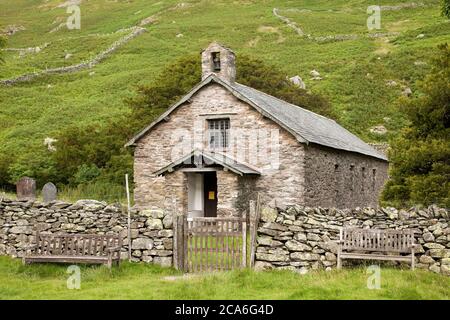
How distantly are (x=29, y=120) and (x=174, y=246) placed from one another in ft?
122

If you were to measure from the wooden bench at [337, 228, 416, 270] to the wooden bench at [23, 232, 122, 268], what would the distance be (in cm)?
519

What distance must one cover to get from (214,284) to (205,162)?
11.3 meters

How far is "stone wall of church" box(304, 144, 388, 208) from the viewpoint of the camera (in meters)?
22.7

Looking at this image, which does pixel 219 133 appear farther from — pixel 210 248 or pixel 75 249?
pixel 75 249

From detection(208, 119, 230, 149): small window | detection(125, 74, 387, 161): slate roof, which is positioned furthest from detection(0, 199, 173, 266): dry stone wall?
detection(208, 119, 230, 149): small window

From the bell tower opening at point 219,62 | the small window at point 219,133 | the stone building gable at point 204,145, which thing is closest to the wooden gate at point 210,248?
the stone building gable at point 204,145

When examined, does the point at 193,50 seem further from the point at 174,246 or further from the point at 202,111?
the point at 174,246

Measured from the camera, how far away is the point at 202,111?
23875 millimetres

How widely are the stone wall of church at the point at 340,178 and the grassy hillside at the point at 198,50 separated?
12.3m

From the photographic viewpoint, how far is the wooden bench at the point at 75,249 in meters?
12.6

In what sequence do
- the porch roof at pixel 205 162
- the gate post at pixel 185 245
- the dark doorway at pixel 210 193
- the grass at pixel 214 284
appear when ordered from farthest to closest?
the dark doorway at pixel 210 193 < the porch roof at pixel 205 162 < the gate post at pixel 185 245 < the grass at pixel 214 284

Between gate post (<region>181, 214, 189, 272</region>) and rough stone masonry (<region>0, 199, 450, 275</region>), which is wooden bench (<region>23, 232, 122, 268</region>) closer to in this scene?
rough stone masonry (<region>0, 199, 450, 275</region>)

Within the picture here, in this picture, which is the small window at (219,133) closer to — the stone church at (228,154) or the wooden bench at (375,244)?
the stone church at (228,154)

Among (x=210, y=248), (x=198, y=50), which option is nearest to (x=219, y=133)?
(x=210, y=248)
